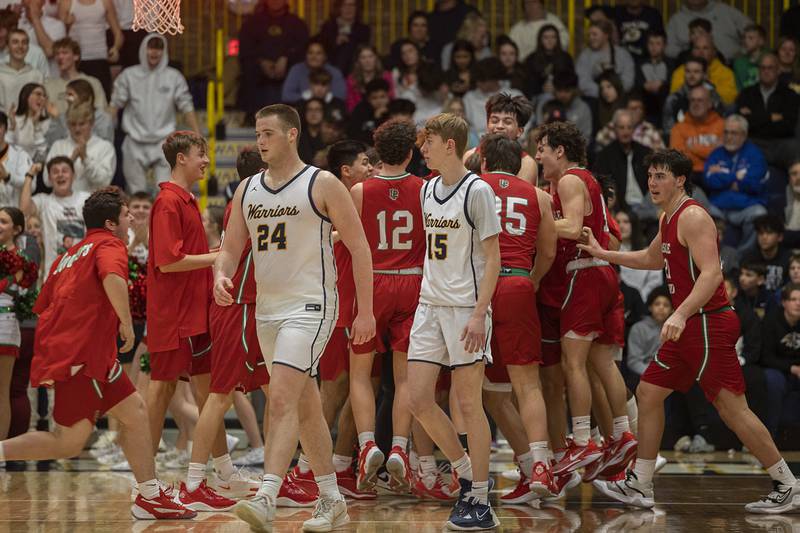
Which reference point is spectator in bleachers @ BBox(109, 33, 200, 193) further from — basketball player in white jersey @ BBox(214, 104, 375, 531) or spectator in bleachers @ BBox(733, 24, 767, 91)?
basketball player in white jersey @ BBox(214, 104, 375, 531)

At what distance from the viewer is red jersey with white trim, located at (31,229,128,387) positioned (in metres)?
6.95

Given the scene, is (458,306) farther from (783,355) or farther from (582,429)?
(783,355)

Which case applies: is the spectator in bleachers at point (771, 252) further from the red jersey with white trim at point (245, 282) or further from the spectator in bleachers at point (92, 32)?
the spectator in bleachers at point (92, 32)

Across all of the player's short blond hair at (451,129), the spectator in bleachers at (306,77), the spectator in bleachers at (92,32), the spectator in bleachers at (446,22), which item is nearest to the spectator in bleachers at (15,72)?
the spectator in bleachers at (92,32)

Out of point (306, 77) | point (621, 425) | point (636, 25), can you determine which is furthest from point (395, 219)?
point (636, 25)

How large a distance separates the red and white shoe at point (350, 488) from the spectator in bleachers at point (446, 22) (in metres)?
8.31

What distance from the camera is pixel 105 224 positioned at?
7.33m

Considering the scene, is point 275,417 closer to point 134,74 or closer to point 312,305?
point 312,305

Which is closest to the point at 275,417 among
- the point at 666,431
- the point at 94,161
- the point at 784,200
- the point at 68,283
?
the point at 68,283

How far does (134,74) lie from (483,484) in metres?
8.71

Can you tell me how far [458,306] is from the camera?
22.1 ft

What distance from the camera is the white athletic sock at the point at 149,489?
23.3ft

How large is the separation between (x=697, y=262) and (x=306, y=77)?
801 cm

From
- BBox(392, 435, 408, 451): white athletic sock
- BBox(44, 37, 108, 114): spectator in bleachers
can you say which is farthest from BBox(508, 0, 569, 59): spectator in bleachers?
BBox(392, 435, 408, 451): white athletic sock
